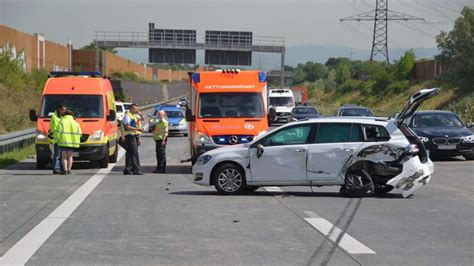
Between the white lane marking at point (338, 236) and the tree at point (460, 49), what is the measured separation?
5282 centimetres

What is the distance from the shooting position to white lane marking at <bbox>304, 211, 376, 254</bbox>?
9992mm

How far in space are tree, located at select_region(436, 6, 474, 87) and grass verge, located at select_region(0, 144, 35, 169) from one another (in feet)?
136

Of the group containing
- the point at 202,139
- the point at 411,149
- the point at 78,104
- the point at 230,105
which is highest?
the point at 230,105

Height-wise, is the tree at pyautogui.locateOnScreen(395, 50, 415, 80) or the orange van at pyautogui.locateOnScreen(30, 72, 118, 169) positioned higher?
the tree at pyautogui.locateOnScreen(395, 50, 415, 80)

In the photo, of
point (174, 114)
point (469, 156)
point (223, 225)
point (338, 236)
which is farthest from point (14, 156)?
point (338, 236)

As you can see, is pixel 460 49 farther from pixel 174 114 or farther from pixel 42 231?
pixel 42 231

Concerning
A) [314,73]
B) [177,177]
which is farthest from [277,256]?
[314,73]

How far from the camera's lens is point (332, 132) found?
1608 centimetres

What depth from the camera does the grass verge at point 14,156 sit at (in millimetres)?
24181

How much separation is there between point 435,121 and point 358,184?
486 inches

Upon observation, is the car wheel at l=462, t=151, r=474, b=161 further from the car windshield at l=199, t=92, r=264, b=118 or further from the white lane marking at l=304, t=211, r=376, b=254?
the white lane marking at l=304, t=211, r=376, b=254

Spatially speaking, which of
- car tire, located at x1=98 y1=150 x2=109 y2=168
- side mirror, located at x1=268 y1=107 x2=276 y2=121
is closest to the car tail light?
side mirror, located at x1=268 y1=107 x2=276 y2=121

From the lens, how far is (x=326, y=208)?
14.2 metres

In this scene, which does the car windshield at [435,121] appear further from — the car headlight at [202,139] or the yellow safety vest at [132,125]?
the yellow safety vest at [132,125]
